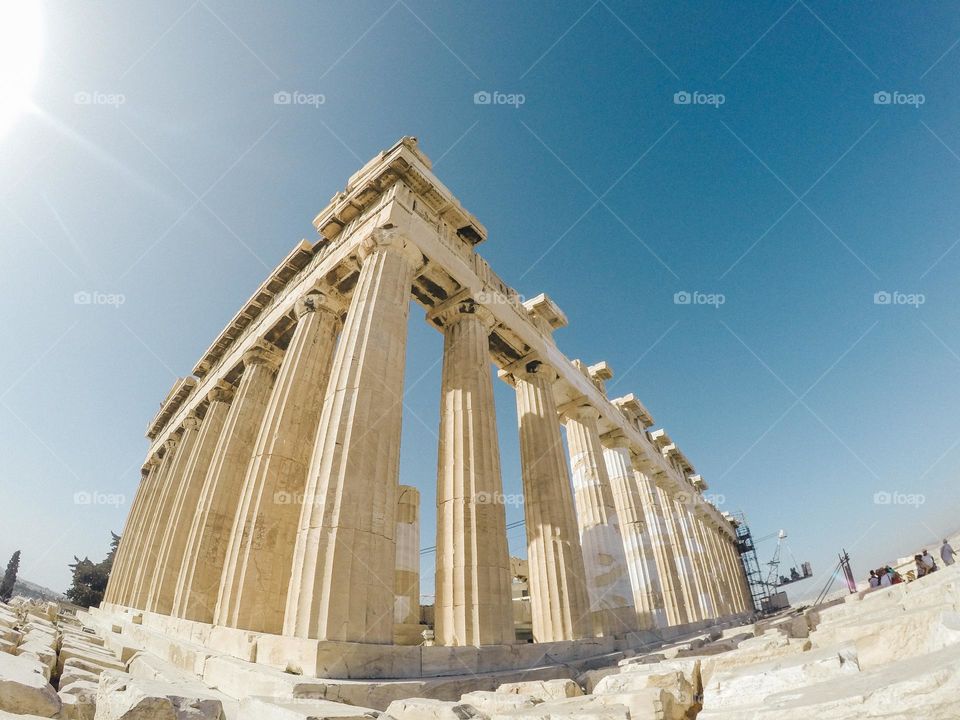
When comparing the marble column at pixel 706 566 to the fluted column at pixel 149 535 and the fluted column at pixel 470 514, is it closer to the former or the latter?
the fluted column at pixel 470 514

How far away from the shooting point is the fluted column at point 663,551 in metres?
21.8

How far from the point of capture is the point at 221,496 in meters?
14.5

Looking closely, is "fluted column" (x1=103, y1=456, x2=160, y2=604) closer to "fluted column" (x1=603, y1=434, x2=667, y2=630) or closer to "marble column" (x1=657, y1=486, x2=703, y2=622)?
"fluted column" (x1=603, y1=434, x2=667, y2=630)

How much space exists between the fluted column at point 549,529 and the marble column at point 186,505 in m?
12.5

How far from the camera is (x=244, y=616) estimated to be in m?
9.58

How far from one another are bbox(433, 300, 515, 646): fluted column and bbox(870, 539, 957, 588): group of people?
16492 millimetres

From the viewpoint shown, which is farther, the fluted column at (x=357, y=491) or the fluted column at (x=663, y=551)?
the fluted column at (x=663, y=551)

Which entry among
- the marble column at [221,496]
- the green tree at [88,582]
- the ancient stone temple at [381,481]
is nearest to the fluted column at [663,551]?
the ancient stone temple at [381,481]

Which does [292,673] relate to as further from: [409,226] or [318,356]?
[409,226]

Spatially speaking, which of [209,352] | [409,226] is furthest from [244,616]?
[209,352]

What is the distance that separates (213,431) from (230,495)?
581 centimetres

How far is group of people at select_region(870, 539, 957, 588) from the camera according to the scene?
1653cm

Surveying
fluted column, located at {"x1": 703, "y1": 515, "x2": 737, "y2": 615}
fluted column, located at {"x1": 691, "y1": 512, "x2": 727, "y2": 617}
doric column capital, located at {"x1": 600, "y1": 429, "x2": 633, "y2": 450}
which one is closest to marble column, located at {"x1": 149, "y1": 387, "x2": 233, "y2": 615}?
doric column capital, located at {"x1": 600, "y1": 429, "x2": 633, "y2": 450}

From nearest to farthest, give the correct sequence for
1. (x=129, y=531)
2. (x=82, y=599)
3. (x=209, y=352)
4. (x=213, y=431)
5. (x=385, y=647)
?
(x=385, y=647) < (x=213, y=431) < (x=209, y=352) < (x=129, y=531) < (x=82, y=599)
